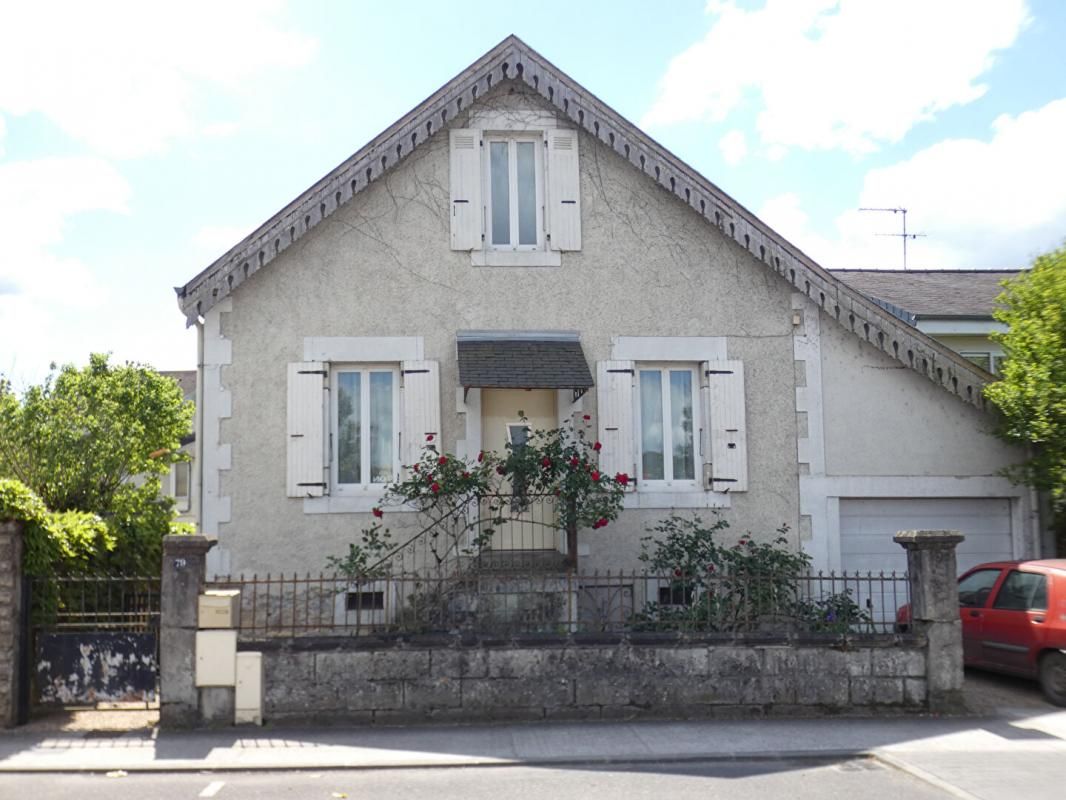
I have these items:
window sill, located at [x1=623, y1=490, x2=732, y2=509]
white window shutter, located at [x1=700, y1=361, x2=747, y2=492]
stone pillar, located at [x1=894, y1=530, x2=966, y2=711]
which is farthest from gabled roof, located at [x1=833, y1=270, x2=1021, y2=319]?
stone pillar, located at [x1=894, y1=530, x2=966, y2=711]

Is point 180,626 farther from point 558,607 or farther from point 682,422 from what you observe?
point 682,422

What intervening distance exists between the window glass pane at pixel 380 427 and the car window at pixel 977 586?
6.57 m

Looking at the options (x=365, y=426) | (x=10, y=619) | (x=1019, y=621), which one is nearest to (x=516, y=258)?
(x=365, y=426)

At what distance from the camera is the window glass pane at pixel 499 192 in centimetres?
1244

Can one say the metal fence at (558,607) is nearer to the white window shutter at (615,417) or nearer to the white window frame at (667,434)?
the white window frame at (667,434)

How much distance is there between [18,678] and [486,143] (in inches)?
306

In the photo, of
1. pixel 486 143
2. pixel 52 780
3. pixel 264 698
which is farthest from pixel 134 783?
pixel 486 143

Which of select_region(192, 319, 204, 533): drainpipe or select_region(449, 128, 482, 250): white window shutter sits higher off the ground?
select_region(449, 128, 482, 250): white window shutter

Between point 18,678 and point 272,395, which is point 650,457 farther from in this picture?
point 18,678

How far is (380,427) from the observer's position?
39.7 ft

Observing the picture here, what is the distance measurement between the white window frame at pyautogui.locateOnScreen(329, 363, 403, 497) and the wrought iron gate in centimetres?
320

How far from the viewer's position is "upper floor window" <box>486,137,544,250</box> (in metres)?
12.4

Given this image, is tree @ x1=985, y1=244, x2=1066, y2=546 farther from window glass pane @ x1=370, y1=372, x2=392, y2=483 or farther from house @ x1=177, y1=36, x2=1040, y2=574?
window glass pane @ x1=370, y1=372, x2=392, y2=483

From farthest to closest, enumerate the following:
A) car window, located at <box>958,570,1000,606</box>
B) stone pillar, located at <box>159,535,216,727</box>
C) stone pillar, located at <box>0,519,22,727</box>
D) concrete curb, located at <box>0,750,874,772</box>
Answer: car window, located at <box>958,570,1000,606</box>, stone pillar, located at <box>159,535,216,727</box>, stone pillar, located at <box>0,519,22,727</box>, concrete curb, located at <box>0,750,874,772</box>
